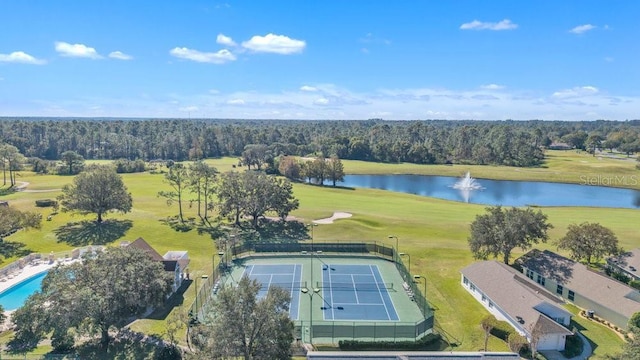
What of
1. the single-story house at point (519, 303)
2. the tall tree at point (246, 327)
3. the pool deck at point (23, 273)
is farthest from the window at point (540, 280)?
the pool deck at point (23, 273)

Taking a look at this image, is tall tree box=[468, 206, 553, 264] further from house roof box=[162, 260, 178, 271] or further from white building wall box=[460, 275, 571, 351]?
house roof box=[162, 260, 178, 271]

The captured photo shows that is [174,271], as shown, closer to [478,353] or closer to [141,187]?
[478,353]

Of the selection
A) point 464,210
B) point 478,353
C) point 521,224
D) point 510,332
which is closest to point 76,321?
point 478,353

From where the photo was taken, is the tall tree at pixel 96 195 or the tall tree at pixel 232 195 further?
the tall tree at pixel 96 195

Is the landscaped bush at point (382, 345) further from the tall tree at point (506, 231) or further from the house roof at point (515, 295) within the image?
the tall tree at point (506, 231)

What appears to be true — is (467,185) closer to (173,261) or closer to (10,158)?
(173,261)

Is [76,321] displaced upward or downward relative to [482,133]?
downward
